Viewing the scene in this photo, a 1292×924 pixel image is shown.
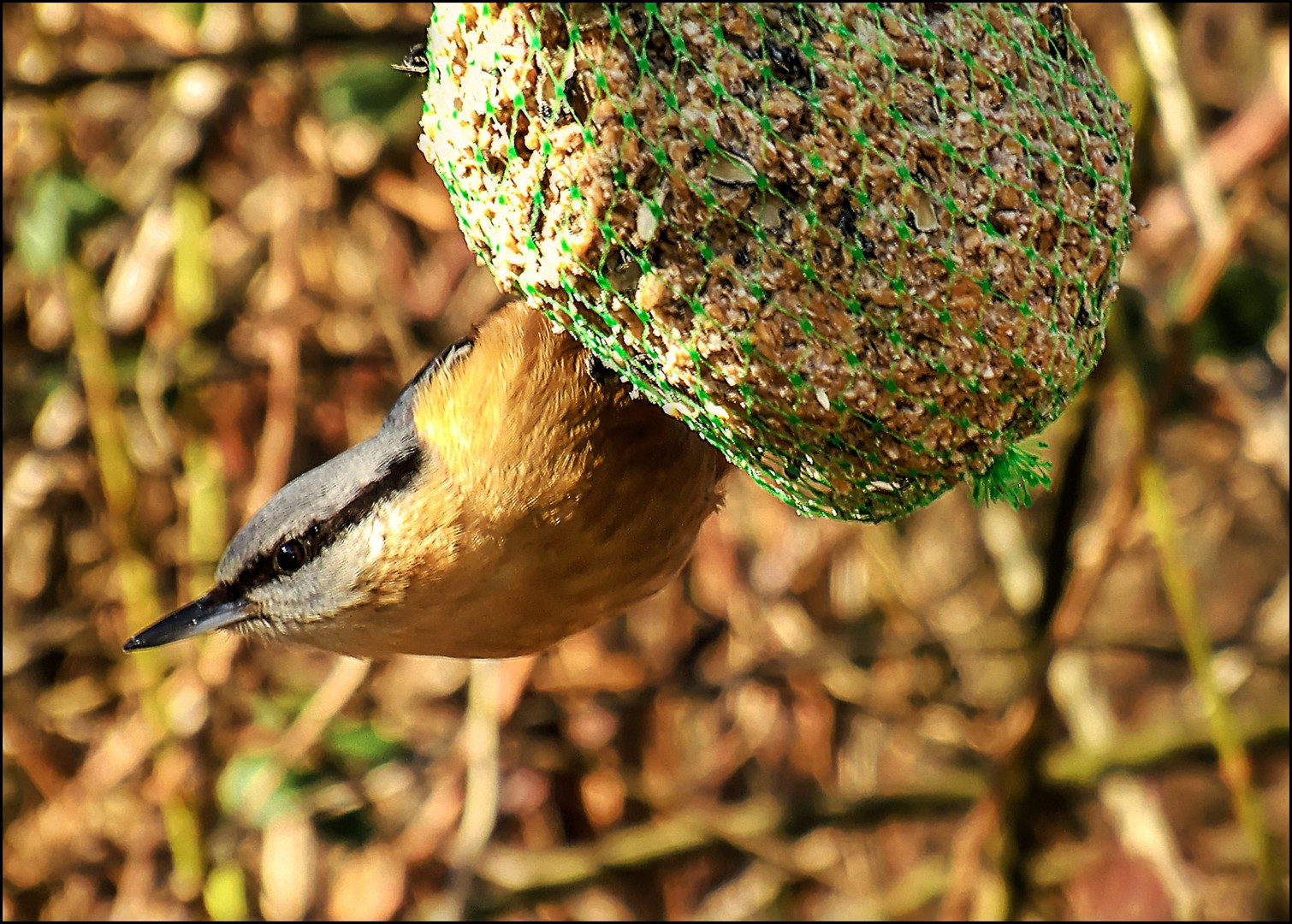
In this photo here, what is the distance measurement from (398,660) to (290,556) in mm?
2083

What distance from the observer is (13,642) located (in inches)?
141

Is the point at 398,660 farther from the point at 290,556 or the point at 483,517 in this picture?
the point at 483,517

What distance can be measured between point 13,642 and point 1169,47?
9.66 feet

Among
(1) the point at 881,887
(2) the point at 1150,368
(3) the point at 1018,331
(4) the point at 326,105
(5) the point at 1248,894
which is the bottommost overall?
(5) the point at 1248,894

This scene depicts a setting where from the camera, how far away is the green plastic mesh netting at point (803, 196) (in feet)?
4.20

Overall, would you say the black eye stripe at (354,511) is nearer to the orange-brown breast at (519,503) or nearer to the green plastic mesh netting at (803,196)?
the orange-brown breast at (519,503)

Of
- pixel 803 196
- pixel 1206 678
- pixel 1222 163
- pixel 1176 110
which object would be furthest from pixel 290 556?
pixel 1222 163

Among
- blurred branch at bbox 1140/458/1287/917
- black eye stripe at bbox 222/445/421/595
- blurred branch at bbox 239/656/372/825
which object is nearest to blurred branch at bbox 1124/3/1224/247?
blurred branch at bbox 1140/458/1287/917

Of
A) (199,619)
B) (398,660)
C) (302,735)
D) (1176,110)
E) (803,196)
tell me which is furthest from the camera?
(398,660)

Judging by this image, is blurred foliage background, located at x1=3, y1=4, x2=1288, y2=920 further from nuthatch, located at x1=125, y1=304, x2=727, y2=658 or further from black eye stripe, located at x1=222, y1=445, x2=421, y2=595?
black eye stripe, located at x1=222, y1=445, x2=421, y2=595

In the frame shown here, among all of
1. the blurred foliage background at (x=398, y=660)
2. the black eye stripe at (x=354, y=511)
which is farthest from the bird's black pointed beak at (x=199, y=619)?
the blurred foliage background at (x=398, y=660)

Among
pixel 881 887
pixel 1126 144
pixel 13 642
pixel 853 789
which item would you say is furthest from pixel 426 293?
pixel 1126 144

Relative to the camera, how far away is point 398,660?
3777mm

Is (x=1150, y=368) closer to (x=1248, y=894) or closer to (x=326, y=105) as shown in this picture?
(x=326, y=105)
